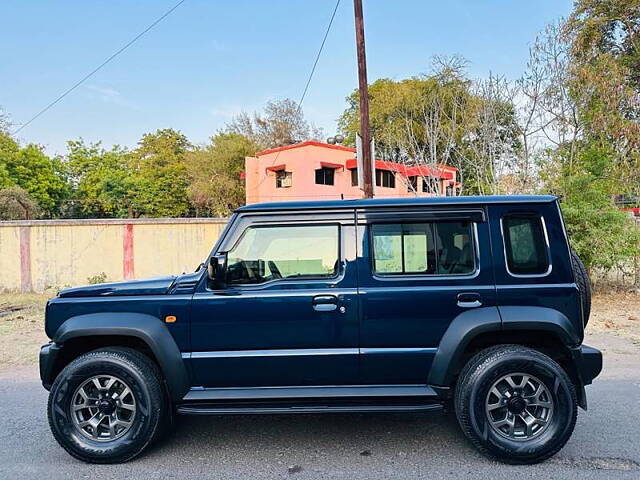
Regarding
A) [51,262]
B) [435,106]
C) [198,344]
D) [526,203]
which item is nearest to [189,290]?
[198,344]

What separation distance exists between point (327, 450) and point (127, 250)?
11547 millimetres

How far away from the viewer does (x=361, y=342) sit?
11.0 ft

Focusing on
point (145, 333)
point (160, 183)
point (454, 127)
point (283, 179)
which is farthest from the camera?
point (160, 183)

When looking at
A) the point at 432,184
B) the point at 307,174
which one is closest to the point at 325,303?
the point at 432,184

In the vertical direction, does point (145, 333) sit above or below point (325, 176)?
below

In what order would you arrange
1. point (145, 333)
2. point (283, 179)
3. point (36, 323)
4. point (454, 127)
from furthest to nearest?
point (283, 179)
point (454, 127)
point (36, 323)
point (145, 333)

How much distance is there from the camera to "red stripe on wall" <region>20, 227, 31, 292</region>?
1302 centimetres

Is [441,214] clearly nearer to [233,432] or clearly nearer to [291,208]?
[291,208]

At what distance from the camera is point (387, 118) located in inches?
1125

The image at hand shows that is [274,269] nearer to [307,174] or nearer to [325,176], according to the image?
[307,174]

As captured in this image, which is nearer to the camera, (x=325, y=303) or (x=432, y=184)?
(x=325, y=303)

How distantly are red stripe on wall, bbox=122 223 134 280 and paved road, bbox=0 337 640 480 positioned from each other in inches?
368

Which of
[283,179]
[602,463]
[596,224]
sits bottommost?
[602,463]

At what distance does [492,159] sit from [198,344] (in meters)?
12.8
